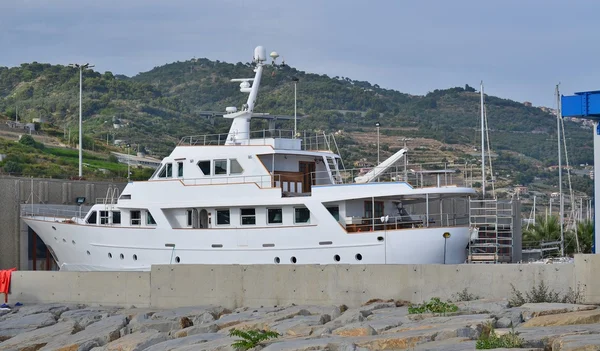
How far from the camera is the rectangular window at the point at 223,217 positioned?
2634cm

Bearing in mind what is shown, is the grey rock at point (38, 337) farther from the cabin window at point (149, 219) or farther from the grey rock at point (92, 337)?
the cabin window at point (149, 219)

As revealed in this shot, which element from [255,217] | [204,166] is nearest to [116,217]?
[204,166]

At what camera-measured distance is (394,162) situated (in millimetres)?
26312

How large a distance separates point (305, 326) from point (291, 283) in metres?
3.48

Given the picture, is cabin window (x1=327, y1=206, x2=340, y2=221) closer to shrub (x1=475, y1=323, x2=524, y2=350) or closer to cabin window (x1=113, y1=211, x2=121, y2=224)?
cabin window (x1=113, y1=211, x2=121, y2=224)

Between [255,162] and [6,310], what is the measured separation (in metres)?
7.31

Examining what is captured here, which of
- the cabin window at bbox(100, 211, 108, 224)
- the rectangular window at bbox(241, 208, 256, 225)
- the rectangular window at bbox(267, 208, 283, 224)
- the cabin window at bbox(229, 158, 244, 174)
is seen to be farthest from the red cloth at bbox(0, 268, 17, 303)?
the rectangular window at bbox(267, 208, 283, 224)

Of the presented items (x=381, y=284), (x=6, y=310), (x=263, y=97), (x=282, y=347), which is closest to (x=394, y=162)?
(x=381, y=284)

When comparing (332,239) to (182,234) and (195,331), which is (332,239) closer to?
(182,234)

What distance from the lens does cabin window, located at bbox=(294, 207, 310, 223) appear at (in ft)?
82.8

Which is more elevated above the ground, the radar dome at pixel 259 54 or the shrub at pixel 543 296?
the radar dome at pixel 259 54

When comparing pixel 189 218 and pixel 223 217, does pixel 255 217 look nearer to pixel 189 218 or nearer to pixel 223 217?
pixel 223 217

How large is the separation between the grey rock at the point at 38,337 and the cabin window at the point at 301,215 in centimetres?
735

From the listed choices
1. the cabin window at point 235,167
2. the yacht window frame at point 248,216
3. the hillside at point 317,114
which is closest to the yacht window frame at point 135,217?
the cabin window at point 235,167
